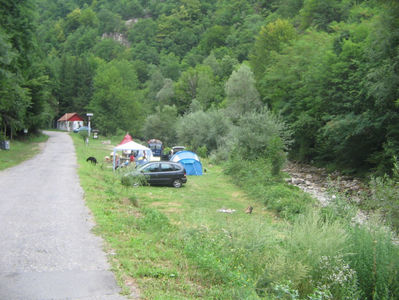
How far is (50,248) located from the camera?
823 cm

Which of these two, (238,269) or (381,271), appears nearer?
(238,269)

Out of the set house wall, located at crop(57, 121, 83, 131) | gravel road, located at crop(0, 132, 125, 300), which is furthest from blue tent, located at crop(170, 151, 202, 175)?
house wall, located at crop(57, 121, 83, 131)

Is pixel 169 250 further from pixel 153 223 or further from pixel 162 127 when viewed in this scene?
pixel 162 127

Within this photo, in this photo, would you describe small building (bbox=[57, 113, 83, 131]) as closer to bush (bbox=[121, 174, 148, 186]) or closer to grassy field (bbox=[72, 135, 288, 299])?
bush (bbox=[121, 174, 148, 186])

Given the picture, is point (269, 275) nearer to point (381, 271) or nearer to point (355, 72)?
point (381, 271)

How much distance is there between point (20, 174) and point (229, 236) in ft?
48.4

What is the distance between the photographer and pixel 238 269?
24.0 feet

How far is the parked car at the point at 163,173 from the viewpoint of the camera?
2198cm

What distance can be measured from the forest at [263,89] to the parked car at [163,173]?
608 centimetres

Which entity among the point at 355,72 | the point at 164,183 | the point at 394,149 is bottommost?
the point at 164,183

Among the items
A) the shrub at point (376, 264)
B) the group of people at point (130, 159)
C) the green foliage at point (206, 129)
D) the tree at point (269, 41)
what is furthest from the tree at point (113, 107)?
the shrub at point (376, 264)

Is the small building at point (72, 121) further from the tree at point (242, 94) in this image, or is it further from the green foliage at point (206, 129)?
the tree at point (242, 94)

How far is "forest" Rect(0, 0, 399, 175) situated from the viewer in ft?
84.4

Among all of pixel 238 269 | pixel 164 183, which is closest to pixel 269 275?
pixel 238 269
